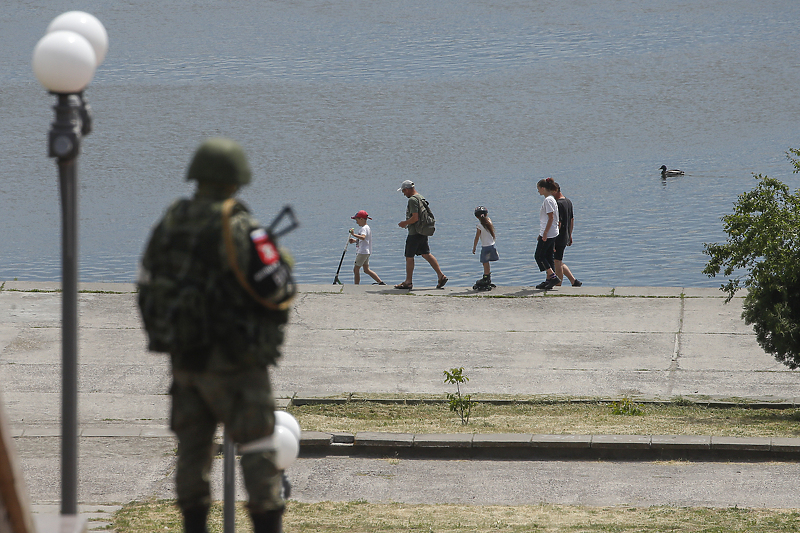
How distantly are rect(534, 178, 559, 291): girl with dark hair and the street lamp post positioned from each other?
12.3 meters

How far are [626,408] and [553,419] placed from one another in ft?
2.79

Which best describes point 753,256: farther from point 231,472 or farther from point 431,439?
point 231,472

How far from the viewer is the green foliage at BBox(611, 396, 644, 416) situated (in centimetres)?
1052

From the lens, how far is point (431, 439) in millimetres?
9188

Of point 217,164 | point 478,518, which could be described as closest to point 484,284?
point 478,518

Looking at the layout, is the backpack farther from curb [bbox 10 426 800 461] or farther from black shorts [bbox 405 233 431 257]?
curb [bbox 10 426 800 461]

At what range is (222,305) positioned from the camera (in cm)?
374

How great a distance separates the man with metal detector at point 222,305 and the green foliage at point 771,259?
25.0 ft

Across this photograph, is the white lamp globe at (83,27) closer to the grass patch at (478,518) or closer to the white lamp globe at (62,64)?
the white lamp globe at (62,64)

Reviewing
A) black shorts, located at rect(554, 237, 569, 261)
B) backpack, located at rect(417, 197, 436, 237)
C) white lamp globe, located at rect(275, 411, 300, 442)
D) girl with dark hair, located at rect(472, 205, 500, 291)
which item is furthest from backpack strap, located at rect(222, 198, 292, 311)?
black shorts, located at rect(554, 237, 569, 261)

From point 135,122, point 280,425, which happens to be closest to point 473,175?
point 135,122

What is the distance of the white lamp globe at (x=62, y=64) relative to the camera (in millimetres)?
4758

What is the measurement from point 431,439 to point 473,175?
91.8ft

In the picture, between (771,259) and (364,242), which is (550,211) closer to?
(364,242)
